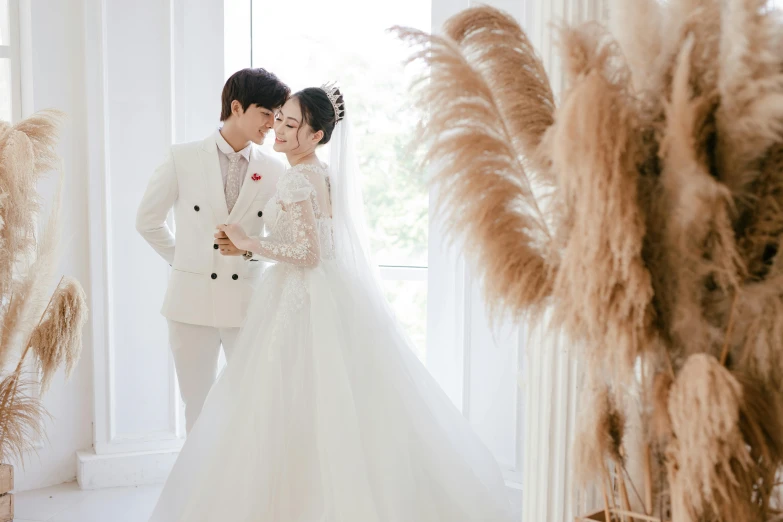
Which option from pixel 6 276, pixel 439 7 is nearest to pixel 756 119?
pixel 6 276

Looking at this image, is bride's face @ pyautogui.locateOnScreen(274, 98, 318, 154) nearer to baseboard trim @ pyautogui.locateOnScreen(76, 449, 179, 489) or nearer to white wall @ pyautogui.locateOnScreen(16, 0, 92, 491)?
white wall @ pyautogui.locateOnScreen(16, 0, 92, 491)

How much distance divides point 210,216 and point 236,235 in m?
0.31

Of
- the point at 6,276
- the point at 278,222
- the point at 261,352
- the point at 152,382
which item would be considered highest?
the point at 278,222

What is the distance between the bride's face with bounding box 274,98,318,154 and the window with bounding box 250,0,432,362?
103 cm

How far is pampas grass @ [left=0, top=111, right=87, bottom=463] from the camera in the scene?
2.30 meters

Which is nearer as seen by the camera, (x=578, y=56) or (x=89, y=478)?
(x=578, y=56)

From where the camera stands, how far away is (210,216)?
295cm

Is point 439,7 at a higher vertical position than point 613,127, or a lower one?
higher

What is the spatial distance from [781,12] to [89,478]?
349 cm

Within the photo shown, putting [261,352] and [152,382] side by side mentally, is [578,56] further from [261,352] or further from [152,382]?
[152,382]

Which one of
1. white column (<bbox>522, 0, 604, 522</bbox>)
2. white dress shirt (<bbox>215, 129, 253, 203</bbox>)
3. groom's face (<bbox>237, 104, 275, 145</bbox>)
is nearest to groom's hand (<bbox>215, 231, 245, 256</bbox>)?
white dress shirt (<bbox>215, 129, 253, 203</bbox>)

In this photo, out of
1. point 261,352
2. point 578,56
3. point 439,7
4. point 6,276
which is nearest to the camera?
point 578,56

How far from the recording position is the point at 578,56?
2.96 ft

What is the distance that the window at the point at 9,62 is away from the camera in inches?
133
